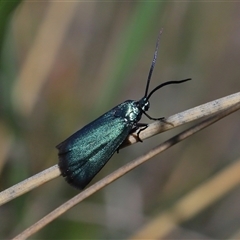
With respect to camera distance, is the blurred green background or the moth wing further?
the blurred green background

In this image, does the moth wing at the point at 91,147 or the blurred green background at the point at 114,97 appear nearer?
the moth wing at the point at 91,147

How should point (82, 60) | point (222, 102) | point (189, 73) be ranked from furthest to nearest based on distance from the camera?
point (82, 60) → point (189, 73) → point (222, 102)

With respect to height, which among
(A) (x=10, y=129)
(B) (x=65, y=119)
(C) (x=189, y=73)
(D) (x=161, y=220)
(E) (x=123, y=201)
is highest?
(A) (x=10, y=129)

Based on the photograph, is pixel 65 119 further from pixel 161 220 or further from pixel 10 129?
pixel 161 220

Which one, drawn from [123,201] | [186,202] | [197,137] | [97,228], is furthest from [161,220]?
[197,137]
